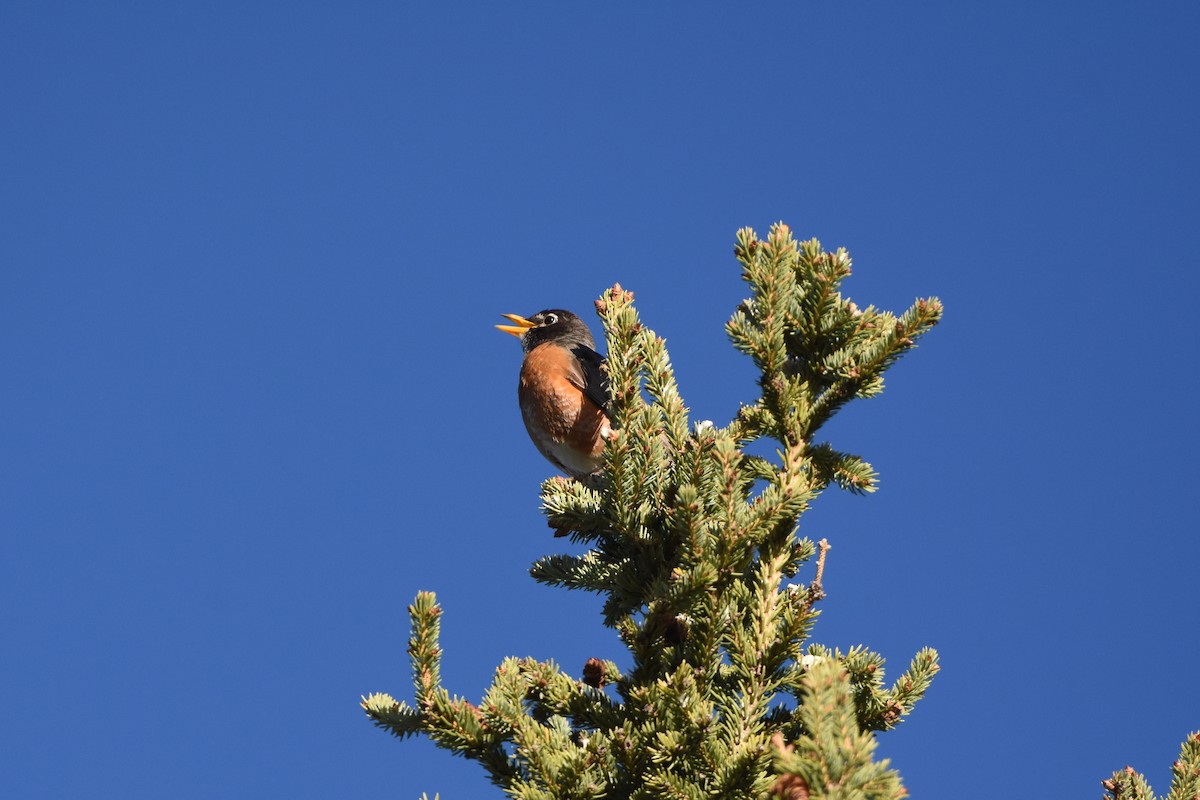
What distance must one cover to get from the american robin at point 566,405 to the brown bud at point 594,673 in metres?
2.53

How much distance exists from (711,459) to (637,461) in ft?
1.11

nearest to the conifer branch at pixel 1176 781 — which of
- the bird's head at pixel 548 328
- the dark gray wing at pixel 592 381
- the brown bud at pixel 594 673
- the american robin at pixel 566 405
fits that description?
the brown bud at pixel 594 673

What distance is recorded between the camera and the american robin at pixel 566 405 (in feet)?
19.6

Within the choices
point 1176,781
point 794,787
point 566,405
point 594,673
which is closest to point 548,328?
point 566,405

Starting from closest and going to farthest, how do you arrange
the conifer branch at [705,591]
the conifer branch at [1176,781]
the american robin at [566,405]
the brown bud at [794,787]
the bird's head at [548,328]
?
1. the brown bud at [794,787]
2. the conifer branch at [705,591]
3. the conifer branch at [1176,781]
4. the american robin at [566,405]
5. the bird's head at [548,328]

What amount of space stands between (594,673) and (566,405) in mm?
2954

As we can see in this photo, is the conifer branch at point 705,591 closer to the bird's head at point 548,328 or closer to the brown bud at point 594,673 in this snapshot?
the brown bud at point 594,673

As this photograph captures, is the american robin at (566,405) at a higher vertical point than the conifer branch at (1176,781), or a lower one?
higher

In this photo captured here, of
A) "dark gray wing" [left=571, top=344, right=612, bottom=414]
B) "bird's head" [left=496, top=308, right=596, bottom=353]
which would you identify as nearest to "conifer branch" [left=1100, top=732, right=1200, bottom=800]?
"dark gray wing" [left=571, top=344, right=612, bottom=414]

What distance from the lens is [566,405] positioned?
6.07 meters

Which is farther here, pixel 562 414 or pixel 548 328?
pixel 548 328

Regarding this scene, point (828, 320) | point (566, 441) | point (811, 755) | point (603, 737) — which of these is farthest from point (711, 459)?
point (566, 441)

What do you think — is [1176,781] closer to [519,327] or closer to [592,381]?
[592,381]

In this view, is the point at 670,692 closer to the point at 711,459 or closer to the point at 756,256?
the point at 711,459
